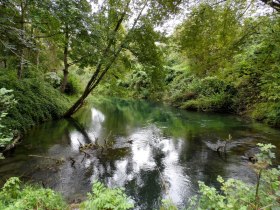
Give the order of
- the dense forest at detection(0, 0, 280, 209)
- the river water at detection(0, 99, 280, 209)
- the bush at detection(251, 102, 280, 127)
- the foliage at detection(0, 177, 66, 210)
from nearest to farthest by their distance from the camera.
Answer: the foliage at detection(0, 177, 66, 210)
the river water at detection(0, 99, 280, 209)
the dense forest at detection(0, 0, 280, 209)
the bush at detection(251, 102, 280, 127)

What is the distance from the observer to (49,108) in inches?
563

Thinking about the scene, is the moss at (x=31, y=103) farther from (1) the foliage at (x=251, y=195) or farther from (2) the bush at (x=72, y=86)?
(1) the foliage at (x=251, y=195)

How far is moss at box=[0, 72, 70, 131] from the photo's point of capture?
33.8 ft

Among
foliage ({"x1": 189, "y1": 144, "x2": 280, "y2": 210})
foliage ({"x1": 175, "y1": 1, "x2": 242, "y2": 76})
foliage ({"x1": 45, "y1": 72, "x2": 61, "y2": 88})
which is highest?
foliage ({"x1": 175, "y1": 1, "x2": 242, "y2": 76})

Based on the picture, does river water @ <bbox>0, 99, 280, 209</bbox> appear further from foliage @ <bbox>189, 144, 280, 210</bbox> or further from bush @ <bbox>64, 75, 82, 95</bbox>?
bush @ <bbox>64, 75, 82, 95</bbox>

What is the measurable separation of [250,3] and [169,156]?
18.2 ft

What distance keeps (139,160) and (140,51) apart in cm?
666

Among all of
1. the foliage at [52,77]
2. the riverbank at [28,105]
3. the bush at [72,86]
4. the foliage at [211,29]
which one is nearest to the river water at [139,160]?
the riverbank at [28,105]

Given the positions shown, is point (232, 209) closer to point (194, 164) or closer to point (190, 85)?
point (194, 164)

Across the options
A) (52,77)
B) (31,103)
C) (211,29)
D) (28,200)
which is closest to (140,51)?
(211,29)

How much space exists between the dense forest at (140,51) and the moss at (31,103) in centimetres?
6

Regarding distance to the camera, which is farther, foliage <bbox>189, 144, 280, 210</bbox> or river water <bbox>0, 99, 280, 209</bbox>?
river water <bbox>0, 99, 280, 209</bbox>

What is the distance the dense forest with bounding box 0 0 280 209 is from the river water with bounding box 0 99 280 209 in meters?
1.04

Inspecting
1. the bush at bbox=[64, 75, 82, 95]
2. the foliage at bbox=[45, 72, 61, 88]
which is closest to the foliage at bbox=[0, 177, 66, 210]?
the foliage at bbox=[45, 72, 61, 88]
